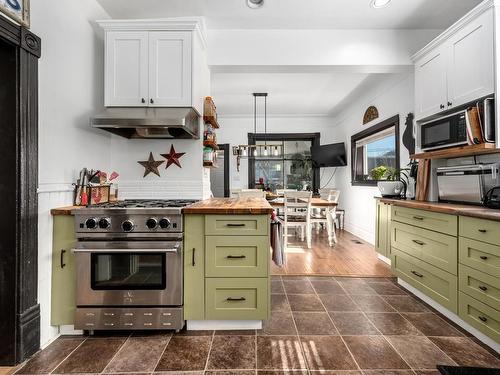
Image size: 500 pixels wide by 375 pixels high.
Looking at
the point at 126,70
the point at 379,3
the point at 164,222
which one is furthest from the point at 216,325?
the point at 379,3

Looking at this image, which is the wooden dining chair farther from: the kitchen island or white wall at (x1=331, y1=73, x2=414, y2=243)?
the kitchen island

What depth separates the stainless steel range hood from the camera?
216 centimetres

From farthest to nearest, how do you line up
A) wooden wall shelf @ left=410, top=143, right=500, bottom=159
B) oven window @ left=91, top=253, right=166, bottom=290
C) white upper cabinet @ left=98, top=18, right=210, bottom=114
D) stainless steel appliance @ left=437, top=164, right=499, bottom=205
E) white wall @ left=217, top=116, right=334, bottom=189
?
white wall @ left=217, top=116, right=334, bottom=189 < white upper cabinet @ left=98, top=18, right=210, bottom=114 < stainless steel appliance @ left=437, top=164, right=499, bottom=205 < wooden wall shelf @ left=410, top=143, right=500, bottom=159 < oven window @ left=91, top=253, right=166, bottom=290

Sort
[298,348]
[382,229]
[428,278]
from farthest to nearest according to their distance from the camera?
[382,229] → [428,278] → [298,348]

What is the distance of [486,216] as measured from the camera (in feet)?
5.66

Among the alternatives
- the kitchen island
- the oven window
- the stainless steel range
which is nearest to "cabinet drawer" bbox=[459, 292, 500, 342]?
the kitchen island

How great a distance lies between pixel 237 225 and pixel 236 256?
8.8 inches

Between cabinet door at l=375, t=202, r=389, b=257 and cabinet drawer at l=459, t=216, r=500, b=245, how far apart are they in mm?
1134

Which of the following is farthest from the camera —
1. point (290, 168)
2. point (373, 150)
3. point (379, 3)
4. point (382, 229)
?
point (290, 168)

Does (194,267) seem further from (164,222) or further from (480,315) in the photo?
(480,315)

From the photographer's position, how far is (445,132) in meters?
2.42

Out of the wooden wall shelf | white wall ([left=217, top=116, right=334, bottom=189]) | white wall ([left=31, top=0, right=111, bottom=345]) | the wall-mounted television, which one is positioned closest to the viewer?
white wall ([left=31, top=0, right=111, bottom=345])

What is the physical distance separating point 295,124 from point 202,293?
5571mm

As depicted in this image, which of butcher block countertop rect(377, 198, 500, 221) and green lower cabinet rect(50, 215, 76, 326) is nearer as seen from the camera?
butcher block countertop rect(377, 198, 500, 221)
